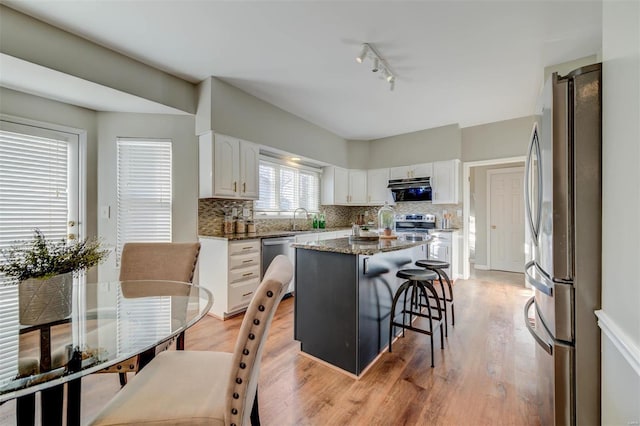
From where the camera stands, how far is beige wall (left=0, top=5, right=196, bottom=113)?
76.5 inches

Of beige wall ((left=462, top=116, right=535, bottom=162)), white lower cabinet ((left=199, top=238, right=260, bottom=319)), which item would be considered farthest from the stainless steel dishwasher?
beige wall ((left=462, top=116, right=535, bottom=162))

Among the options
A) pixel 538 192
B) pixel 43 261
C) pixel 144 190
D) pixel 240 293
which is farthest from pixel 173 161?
pixel 538 192

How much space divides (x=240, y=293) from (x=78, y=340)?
78.4 inches

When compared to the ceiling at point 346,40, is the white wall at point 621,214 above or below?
below

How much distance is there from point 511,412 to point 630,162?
1.55 metres

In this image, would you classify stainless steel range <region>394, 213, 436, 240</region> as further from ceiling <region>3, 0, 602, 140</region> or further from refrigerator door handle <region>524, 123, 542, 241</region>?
refrigerator door handle <region>524, 123, 542, 241</region>

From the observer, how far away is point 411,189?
4.98 m

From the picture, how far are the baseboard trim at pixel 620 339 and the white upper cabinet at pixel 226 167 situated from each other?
10.6 ft

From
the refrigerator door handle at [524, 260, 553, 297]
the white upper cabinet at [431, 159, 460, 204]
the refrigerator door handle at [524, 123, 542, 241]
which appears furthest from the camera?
the white upper cabinet at [431, 159, 460, 204]

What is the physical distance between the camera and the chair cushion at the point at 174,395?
2.97 ft

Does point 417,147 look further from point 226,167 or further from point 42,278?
point 42,278

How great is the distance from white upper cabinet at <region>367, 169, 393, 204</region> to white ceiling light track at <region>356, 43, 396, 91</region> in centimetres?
258

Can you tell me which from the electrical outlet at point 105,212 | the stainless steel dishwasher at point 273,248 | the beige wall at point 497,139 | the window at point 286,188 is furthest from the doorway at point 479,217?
the electrical outlet at point 105,212

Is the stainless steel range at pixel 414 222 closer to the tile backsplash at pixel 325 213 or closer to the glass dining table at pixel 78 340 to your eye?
the tile backsplash at pixel 325 213
